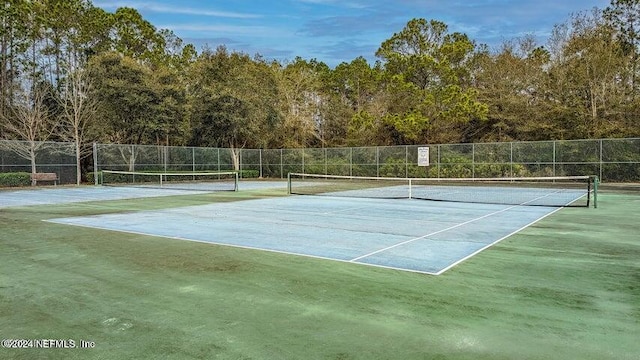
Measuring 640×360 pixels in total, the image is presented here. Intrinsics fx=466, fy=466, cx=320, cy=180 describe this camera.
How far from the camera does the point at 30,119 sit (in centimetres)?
2544

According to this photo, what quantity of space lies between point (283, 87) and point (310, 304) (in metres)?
32.3

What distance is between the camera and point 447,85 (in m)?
31.5

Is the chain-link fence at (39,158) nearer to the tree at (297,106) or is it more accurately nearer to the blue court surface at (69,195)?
the blue court surface at (69,195)

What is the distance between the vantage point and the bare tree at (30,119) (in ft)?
84.2

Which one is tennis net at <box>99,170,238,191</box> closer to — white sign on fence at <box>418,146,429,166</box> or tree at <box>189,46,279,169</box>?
tree at <box>189,46,279,169</box>

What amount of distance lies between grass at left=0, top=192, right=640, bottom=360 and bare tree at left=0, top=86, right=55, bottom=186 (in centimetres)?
2205

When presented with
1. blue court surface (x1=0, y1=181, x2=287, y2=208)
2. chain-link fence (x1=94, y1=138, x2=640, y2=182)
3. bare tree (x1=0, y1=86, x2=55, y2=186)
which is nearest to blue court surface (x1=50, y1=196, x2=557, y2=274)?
blue court surface (x1=0, y1=181, x2=287, y2=208)

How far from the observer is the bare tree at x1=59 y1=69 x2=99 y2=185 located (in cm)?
2689

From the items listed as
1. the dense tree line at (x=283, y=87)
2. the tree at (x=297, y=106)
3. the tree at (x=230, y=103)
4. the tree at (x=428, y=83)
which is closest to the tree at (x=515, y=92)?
the dense tree line at (x=283, y=87)

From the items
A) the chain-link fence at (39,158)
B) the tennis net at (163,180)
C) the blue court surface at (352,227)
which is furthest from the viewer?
the tennis net at (163,180)

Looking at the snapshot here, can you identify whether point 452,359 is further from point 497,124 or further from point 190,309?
point 497,124

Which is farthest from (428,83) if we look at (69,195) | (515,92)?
(69,195)

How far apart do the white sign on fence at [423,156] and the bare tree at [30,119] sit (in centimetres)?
1998

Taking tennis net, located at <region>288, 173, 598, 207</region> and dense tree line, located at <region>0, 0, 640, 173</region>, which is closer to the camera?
tennis net, located at <region>288, 173, 598, 207</region>
